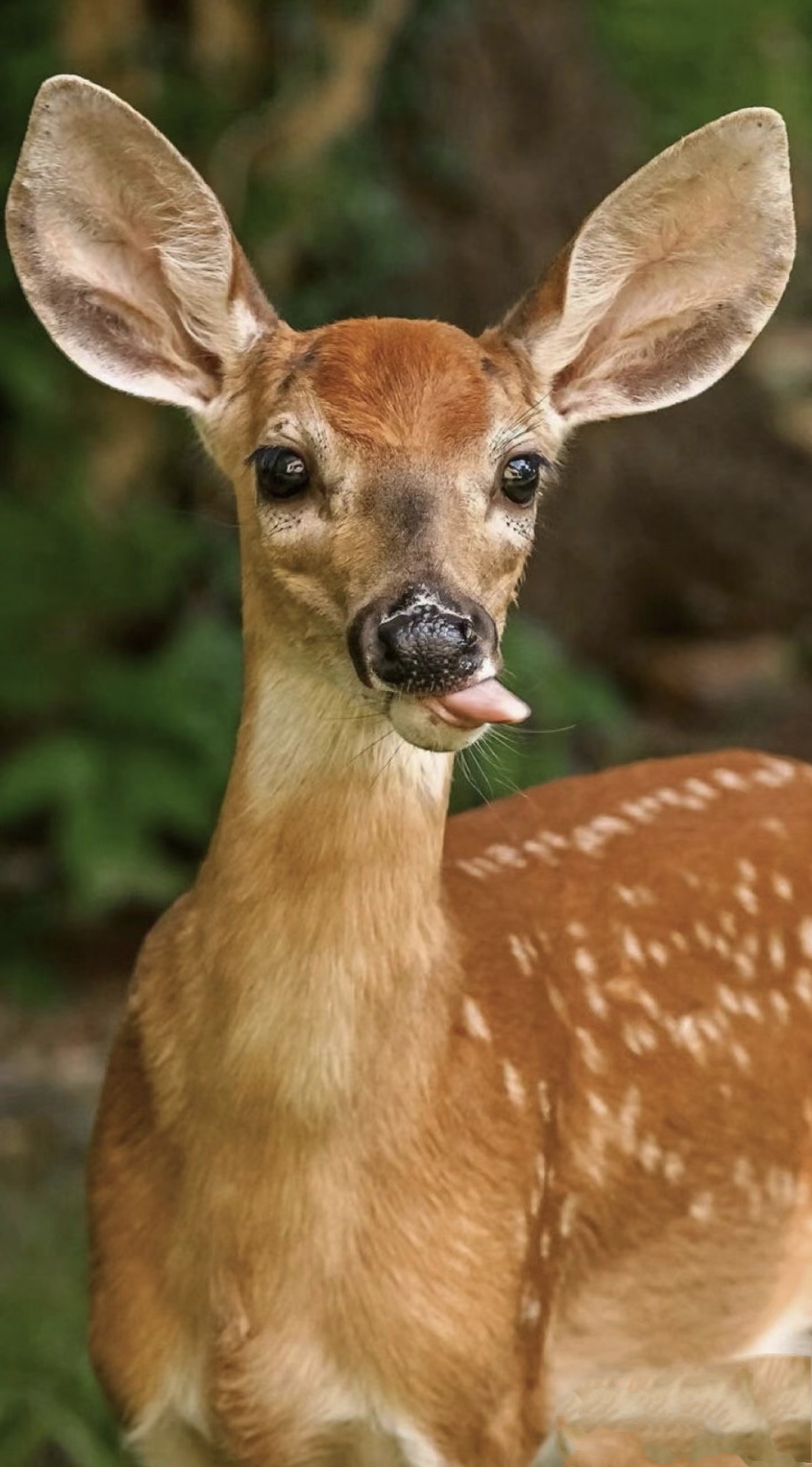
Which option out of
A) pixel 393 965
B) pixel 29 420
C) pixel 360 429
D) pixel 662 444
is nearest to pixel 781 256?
pixel 360 429

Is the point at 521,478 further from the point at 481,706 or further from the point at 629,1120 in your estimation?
the point at 629,1120

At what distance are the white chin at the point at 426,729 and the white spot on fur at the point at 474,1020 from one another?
2.59 feet

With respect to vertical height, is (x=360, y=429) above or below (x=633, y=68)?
below

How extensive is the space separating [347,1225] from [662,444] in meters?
6.59

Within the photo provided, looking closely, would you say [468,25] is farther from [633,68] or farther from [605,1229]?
[605,1229]

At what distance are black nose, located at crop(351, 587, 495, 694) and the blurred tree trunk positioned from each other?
515 cm

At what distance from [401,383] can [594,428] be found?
19.3ft

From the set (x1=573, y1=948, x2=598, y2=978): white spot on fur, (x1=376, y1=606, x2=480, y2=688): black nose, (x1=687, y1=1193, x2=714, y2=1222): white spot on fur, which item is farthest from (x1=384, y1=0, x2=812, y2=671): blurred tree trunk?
(x1=376, y1=606, x2=480, y2=688): black nose

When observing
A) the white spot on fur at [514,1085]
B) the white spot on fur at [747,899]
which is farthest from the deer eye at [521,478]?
the white spot on fur at [747,899]

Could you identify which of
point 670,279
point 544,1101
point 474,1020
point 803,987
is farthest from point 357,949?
point 670,279

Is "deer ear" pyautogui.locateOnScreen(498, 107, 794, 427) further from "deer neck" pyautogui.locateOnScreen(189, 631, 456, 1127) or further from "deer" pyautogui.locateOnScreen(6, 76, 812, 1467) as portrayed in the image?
"deer neck" pyautogui.locateOnScreen(189, 631, 456, 1127)

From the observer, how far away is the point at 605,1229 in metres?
4.10

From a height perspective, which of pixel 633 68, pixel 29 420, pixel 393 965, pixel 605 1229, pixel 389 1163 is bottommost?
pixel 605 1229

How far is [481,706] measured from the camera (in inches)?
119
